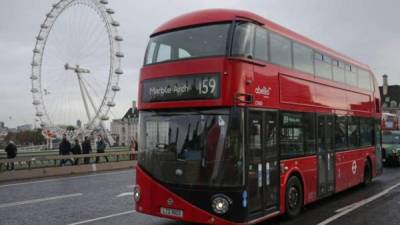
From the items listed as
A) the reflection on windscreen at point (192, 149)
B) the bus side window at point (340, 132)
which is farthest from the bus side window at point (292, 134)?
the bus side window at point (340, 132)

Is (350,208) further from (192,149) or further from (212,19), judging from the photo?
(212,19)

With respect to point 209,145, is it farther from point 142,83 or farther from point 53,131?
point 53,131

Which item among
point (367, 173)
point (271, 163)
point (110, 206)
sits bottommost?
point (110, 206)

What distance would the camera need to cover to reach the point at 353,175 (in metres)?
14.2

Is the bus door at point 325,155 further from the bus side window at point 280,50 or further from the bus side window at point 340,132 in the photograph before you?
the bus side window at point 280,50

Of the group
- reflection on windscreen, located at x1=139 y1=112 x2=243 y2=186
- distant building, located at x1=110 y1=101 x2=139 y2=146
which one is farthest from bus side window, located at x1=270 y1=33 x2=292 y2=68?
distant building, located at x1=110 y1=101 x2=139 y2=146

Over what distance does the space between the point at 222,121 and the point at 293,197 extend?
3099 millimetres

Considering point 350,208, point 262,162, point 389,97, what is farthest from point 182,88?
point 389,97

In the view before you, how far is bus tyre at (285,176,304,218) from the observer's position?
392 inches

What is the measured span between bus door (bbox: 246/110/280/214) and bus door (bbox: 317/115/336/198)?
257 centimetres

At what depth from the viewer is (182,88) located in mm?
8578

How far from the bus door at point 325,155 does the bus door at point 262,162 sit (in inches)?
101

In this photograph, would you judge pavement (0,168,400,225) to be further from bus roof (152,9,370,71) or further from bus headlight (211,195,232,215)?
bus roof (152,9,370,71)

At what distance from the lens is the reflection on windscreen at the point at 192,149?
8.10m
